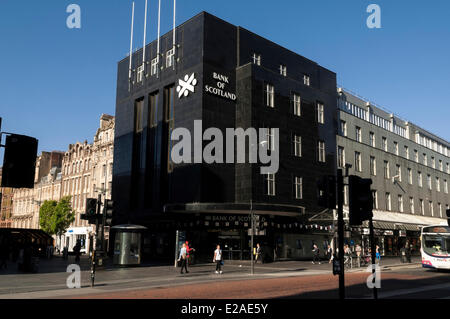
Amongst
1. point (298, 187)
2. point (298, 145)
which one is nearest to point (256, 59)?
point (298, 145)

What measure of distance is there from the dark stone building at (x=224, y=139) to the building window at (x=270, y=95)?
0.35ft

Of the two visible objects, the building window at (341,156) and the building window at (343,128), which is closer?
the building window at (341,156)

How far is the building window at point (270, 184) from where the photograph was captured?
43.0m

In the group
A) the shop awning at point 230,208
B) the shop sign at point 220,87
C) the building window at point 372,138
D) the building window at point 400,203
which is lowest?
the shop awning at point 230,208

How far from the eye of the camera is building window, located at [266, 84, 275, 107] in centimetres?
4506

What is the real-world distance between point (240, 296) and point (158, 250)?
33407mm

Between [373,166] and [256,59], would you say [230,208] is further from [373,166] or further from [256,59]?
[373,166]

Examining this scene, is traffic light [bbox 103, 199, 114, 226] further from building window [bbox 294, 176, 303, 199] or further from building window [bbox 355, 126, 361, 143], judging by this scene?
building window [bbox 355, 126, 361, 143]

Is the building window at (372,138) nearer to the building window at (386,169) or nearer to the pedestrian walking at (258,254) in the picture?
the building window at (386,169)

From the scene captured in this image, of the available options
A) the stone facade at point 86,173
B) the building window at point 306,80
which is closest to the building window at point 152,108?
the building window at point 306,80

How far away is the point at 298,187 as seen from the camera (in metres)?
46.6

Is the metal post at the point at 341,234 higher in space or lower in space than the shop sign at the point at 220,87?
lower

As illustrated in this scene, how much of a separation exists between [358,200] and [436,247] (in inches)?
840

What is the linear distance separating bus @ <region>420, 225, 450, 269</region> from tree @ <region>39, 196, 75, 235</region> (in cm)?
5845
